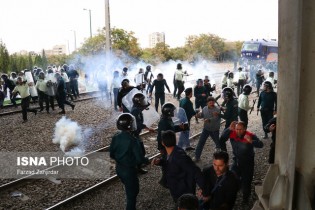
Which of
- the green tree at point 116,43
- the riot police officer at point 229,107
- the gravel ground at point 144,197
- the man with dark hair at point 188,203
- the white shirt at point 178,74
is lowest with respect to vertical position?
the gravel ground at point 144,197

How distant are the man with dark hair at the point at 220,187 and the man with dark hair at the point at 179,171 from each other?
142 mm

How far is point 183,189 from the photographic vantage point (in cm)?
411

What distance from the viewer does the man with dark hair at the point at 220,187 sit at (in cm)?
377

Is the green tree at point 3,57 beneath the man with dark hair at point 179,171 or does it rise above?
above

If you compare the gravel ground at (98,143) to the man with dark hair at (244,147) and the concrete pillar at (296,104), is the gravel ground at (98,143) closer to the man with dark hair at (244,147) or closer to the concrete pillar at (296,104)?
the man with dark hair at (244,147)

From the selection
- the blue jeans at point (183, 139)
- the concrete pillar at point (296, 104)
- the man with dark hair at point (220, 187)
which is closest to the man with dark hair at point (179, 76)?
the blue jeans at point (183, 139)

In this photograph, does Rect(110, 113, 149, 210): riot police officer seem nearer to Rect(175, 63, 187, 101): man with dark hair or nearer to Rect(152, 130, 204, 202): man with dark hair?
Rect(152, 130, 204, 202): man with dark hair

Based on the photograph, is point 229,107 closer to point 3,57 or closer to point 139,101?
point 139,101

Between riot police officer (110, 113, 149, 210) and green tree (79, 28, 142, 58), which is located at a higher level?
green tree (79, 28, 142, 58)

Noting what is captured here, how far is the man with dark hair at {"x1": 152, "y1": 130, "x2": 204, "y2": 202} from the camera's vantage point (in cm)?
397

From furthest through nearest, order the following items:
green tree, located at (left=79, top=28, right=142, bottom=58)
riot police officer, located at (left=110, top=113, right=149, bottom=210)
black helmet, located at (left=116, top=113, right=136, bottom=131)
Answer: green tree, located at (left=79, top=28, right=142, bottom=58) → black helmet, located at (left=116, top=113, right=136, bottom=131) → riot police officer, located at (left=110, top=113, right=149, bottom=210)

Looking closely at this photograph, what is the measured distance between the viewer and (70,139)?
9.29 metres

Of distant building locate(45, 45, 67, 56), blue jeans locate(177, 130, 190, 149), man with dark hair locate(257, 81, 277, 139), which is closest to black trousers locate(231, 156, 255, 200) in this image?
blue jeans locate(177, 130, 190, 149)

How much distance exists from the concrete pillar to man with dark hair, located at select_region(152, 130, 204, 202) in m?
0.97
